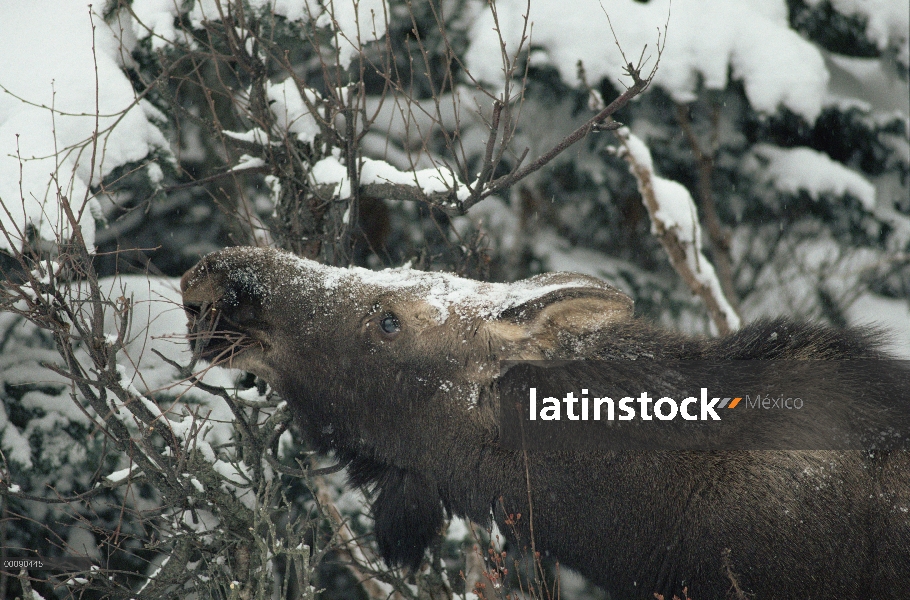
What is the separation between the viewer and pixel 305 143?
4.35 metres

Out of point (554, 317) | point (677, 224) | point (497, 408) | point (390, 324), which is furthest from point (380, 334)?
point (677, 224)

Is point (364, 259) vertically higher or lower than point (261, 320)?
lower

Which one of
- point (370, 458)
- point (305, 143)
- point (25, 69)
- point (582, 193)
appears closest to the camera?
point (370, 458)

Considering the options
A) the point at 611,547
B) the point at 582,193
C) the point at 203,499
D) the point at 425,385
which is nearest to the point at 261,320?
the point at 425,385

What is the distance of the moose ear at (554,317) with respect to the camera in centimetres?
292

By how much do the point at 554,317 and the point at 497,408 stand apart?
39cm

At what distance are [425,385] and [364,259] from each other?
3099 millimetres

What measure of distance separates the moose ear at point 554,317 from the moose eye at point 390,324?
13.6 inches

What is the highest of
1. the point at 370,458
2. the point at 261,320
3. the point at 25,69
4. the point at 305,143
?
the point at 25,69

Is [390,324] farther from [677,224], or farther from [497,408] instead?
[677,224]

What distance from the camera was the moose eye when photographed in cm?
305

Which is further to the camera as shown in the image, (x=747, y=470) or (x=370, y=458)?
(x=370, y=458)

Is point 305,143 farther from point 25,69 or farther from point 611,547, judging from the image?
point 611,547

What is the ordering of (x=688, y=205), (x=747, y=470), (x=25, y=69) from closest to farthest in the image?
(x=747, y=470)
(x=25, y=69)
(x=688, y=205)
